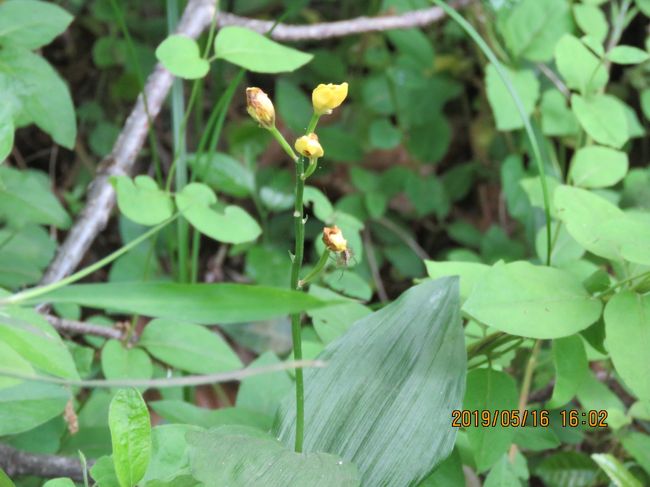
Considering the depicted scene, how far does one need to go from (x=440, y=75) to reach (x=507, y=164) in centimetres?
44

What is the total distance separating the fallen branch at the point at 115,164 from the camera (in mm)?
1157

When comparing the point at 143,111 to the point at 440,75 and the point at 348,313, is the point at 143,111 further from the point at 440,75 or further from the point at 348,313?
the point at 440,75

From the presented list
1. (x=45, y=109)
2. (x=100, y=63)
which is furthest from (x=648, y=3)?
(x=100, y=63)

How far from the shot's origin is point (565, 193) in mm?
834

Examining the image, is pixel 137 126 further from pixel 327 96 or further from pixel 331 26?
pixel 327 96

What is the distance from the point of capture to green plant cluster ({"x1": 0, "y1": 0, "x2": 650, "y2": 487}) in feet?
2.15

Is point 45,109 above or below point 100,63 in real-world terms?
above

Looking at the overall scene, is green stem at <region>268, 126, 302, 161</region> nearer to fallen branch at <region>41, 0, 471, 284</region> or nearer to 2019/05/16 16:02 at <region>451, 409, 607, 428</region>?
2019/05/16 16:02 at <region>451, 409, 607, 428</region>

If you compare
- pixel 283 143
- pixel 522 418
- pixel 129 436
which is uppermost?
pixel 283 143

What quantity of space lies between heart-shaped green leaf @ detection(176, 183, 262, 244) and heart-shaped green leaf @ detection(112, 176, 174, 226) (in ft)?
0.08

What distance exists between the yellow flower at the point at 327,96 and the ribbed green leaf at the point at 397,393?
0.21 metres

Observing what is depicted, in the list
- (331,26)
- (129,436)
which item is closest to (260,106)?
(129,436)

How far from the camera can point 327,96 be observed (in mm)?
621

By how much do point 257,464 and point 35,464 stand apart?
39 cm
